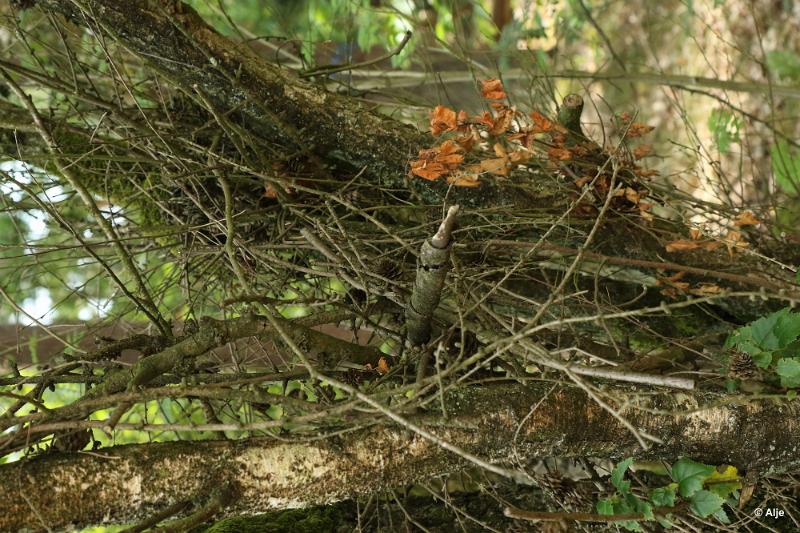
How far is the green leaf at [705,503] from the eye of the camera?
1572mm

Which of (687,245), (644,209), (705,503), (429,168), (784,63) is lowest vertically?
(705,503)

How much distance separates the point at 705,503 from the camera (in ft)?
5.22

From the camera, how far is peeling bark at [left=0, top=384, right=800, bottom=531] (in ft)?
5.02

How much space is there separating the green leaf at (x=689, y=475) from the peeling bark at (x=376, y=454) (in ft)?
0.46

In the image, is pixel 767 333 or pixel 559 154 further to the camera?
pixel 559 154

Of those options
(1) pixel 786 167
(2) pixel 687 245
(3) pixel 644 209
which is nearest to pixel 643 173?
(3) pixel 644 209

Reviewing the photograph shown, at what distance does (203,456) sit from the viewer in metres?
1.63

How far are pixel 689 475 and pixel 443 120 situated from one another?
117cm

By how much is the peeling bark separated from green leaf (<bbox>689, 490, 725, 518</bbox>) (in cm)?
20

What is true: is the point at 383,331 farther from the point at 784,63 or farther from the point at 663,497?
the point at 784,63

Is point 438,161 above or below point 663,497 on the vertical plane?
above

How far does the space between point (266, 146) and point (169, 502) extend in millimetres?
1182

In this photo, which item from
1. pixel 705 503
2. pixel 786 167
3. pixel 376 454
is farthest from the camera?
pixel 786 167

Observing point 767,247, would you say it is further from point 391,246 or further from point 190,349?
point 190,349
